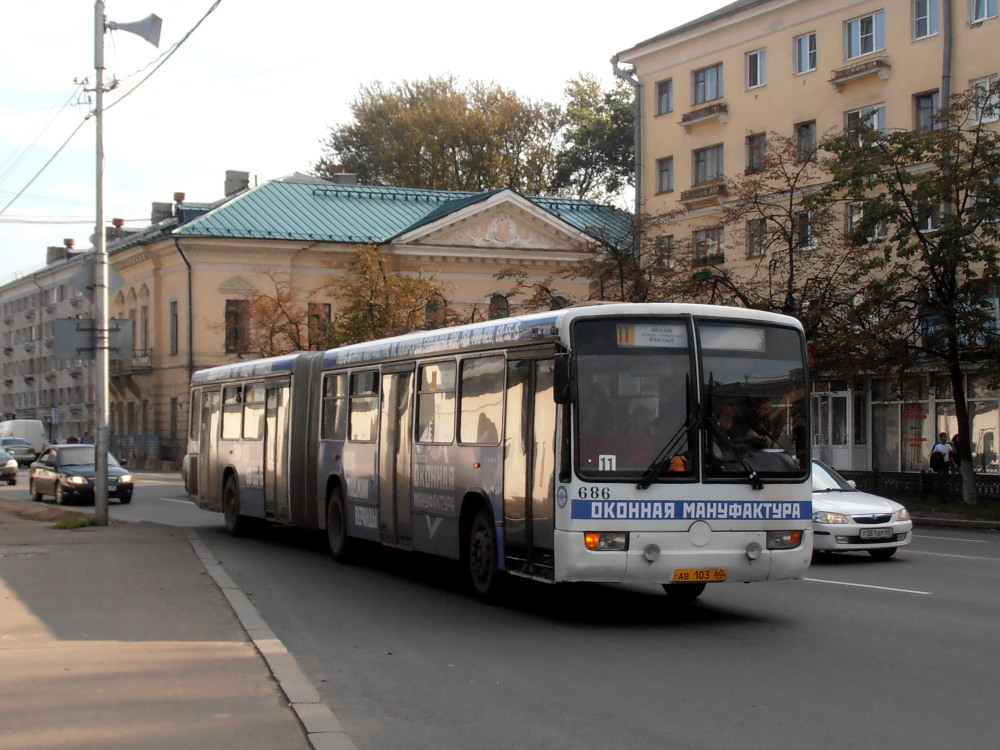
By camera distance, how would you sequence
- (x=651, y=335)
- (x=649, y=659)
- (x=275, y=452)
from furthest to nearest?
(x=275, y=452)
(x=651, y=335)
(x=649, y=659)

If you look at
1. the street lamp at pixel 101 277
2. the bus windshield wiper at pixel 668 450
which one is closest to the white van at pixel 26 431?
the street lamp at pixel 101 277

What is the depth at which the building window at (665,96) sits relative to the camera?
173 feet

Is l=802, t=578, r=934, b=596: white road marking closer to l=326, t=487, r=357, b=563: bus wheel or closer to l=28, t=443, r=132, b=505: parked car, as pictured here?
l=326, t=487, r=357, b=563: bus wheel

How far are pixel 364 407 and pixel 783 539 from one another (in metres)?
6.77

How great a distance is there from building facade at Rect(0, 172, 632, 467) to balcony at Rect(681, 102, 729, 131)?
10.7 m

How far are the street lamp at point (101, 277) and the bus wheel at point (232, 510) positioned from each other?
2.05 metres

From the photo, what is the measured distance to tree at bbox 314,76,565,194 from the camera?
73.8 meters

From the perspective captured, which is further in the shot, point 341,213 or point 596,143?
point 596,143

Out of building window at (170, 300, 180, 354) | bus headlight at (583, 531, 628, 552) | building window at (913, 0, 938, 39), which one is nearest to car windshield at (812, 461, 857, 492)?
bus headlight at (583, 531, 628, 552)

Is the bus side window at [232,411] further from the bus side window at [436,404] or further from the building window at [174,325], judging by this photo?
the building window at [174,325]

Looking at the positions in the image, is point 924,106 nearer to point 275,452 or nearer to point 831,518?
point 831,518

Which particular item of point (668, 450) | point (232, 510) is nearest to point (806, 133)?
point (232, 510)

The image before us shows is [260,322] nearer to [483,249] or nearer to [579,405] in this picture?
[483,249]

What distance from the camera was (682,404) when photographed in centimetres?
1198
